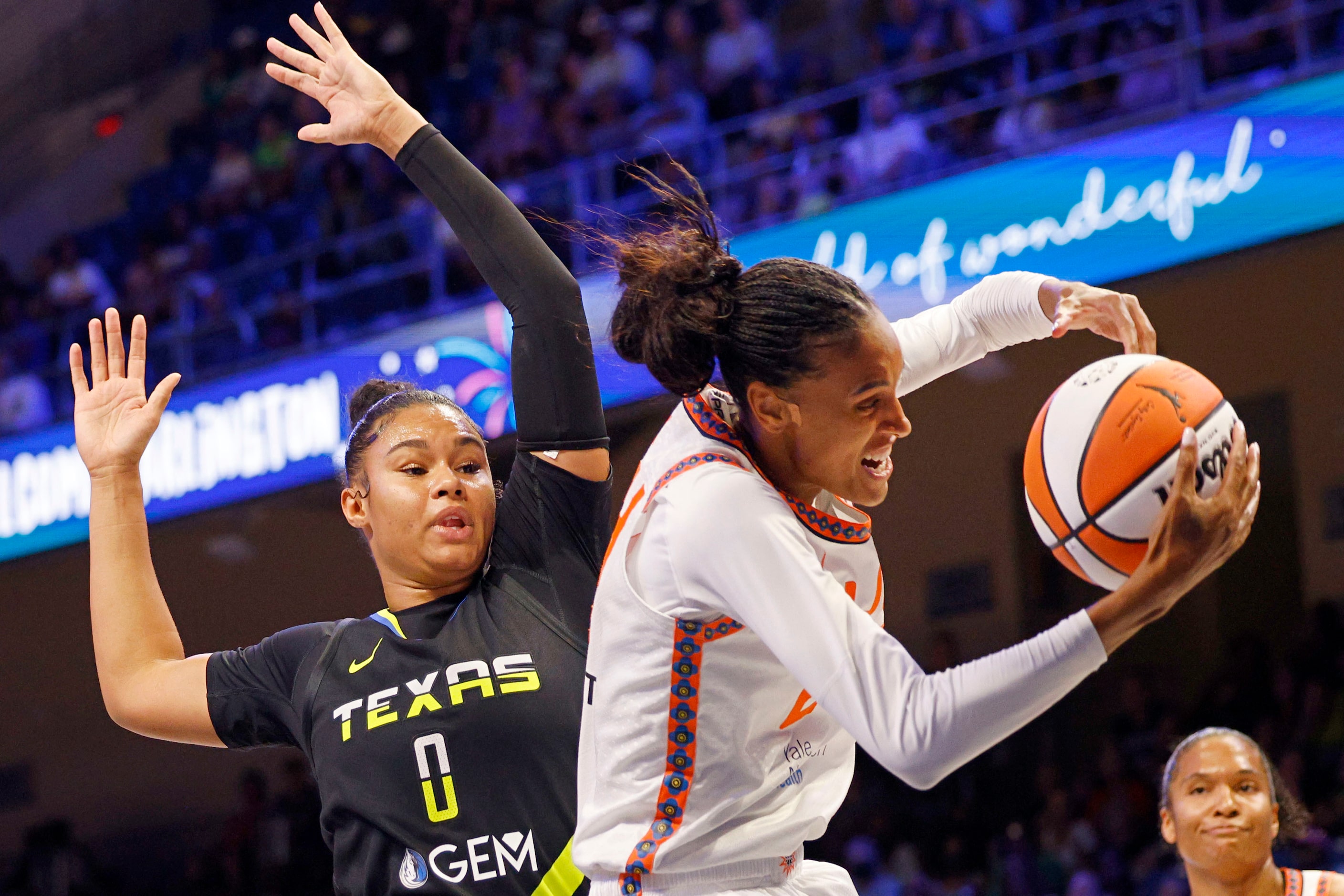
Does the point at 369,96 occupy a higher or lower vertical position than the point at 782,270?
higher

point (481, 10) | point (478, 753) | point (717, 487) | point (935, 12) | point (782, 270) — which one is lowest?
point (478, 753)

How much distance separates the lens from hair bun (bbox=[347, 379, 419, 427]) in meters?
2.77

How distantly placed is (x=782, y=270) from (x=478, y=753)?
0.94m

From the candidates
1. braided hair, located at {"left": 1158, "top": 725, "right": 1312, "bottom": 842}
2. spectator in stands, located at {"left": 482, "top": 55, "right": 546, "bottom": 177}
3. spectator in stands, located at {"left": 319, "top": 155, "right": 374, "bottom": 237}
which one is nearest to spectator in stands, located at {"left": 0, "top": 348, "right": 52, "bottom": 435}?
spectator in stands, located at {"left": 319, "top": 155, "right": 374, "bottom": 237}

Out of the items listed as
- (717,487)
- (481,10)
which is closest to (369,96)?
(717,487)

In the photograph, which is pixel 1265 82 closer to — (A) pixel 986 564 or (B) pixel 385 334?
(A) pixel 986 564

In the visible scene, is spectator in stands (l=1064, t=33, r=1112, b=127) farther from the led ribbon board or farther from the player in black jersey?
the player in black jersey

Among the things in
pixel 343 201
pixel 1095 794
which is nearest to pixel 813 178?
pixel 1095 794

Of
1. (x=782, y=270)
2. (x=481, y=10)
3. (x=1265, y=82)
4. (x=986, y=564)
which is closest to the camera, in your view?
(x=782, y=270)

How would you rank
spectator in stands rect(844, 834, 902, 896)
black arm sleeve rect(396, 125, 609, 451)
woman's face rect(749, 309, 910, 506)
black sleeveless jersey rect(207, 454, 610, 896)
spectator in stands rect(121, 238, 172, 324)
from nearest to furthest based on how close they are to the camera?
woman's face rect(749, 309, 910, 506), black sleeveless jersey rect(207, 454, 610, 896), black arm sleeve rect(396, 125, 609, 451), spectator in stands rect(844, 834, 902, 896), spectator in stands rect(121, 238, 172, 324)

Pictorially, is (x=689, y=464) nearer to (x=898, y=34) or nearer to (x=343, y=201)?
(x=898, y=34)

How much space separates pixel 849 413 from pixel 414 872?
1053mm

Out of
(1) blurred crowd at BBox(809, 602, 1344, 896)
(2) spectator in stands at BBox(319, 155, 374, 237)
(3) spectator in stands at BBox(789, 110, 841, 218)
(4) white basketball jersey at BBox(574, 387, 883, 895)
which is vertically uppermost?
(2) spectator in stands at BBox(319, 155, 374, 237)

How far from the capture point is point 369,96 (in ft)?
8.09
